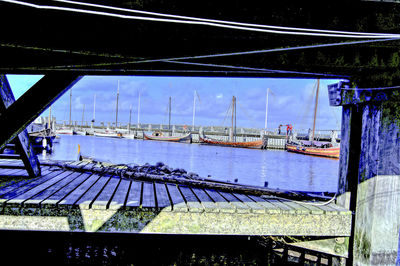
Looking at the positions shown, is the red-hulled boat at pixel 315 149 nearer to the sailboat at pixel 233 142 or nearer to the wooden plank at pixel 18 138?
the sailboat at pixel 233 142

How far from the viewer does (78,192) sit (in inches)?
171

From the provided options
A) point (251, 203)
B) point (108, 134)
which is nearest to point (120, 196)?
point (251, 203)

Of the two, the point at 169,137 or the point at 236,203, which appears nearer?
the point at 236,203

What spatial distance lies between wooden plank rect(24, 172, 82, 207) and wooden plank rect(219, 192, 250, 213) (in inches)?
97.4

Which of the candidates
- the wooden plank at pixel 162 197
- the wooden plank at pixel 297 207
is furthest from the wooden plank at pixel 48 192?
the wooden plank at pixel 297 207

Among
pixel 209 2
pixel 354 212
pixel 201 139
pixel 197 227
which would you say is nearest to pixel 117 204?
pixel 197 227

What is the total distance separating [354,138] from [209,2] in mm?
3030

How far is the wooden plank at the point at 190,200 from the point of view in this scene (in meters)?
3.80

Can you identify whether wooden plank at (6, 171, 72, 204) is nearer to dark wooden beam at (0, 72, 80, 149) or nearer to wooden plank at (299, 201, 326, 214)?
dark wooden beam at (0, 72, 80, 149)

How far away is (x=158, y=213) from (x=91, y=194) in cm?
117

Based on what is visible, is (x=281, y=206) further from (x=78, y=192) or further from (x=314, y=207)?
(x=78, y=192)

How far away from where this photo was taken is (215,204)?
13.1 ft

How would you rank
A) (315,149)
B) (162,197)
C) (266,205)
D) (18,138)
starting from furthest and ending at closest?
(315,149), (18,138), (162,197), (266,205)

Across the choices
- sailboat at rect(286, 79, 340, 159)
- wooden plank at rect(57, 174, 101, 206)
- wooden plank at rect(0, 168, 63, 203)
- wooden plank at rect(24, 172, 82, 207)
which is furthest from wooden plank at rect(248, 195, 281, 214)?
sailboat at rect(286, 79, 340, 159)
